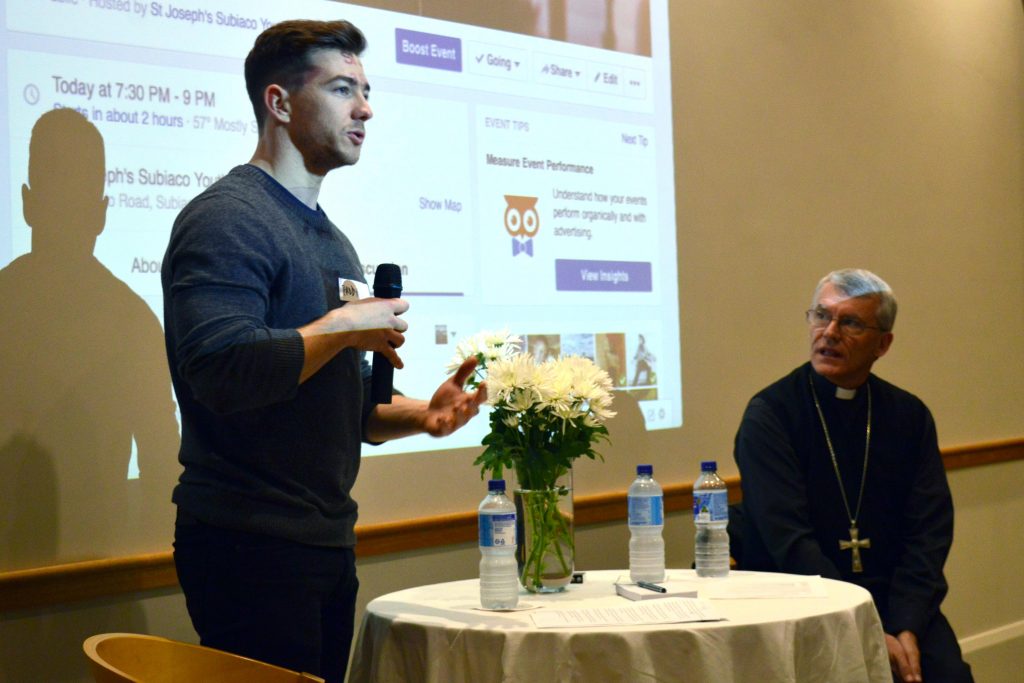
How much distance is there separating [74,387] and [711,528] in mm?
1533

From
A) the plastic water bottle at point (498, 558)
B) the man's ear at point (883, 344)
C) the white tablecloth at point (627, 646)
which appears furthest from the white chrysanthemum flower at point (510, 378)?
the man's ear at point (883, 344)

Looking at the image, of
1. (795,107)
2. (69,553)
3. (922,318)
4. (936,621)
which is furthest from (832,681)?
(922,318)

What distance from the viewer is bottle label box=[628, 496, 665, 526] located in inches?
102

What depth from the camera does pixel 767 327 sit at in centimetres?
436

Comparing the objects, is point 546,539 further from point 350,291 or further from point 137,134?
point 137,134

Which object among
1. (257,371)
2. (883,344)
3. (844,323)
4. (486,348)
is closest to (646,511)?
(486,348)

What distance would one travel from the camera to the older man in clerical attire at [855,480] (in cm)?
313

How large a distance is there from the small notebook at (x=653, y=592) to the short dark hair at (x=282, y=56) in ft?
4.19

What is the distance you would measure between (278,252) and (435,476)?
131cm

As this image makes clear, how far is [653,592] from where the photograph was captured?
2.39 meters

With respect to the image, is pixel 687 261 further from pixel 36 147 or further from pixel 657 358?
pixel 36 147

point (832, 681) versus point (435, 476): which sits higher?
point (435, 476)

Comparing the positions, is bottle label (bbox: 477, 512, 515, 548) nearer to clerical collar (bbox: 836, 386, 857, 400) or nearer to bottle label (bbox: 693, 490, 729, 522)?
bottle label (bbox: 693, 490, 729, 522)

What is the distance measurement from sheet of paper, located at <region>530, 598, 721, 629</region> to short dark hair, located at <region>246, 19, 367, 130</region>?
1.20 m
